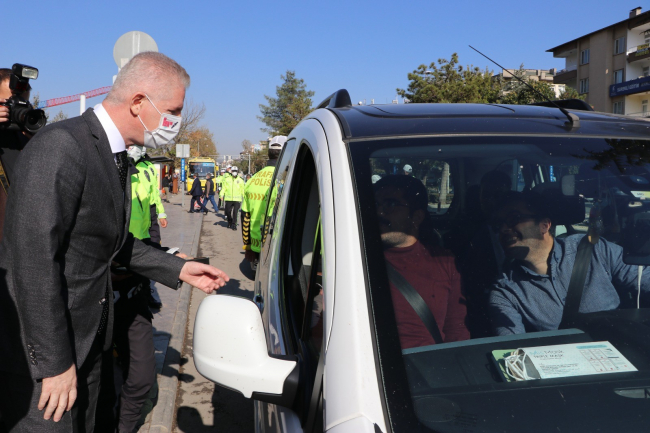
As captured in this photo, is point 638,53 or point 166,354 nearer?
point 166,354

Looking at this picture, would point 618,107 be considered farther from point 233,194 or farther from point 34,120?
point 34,120

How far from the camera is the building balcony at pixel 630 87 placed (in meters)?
41.9

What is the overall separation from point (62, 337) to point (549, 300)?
5.26 ft

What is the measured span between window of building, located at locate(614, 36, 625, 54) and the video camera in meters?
56.7

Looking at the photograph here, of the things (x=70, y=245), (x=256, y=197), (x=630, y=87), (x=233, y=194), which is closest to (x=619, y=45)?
(x=630, y=87)

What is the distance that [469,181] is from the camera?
6.31 feet

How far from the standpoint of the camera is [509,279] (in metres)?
Result: 1.73

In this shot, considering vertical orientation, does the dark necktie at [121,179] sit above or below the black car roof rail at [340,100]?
below

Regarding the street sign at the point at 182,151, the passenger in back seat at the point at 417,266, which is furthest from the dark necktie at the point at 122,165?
the street sign at the point at 182,151

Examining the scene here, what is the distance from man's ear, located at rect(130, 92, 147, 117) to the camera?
2.31 metres

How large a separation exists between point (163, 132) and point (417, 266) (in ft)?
4.39

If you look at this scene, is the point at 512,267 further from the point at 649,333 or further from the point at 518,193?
the point at 649,333

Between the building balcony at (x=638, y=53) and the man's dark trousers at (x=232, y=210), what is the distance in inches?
1690

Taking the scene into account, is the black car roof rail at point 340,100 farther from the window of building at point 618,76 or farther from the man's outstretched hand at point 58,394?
the window of building at point 618,76
